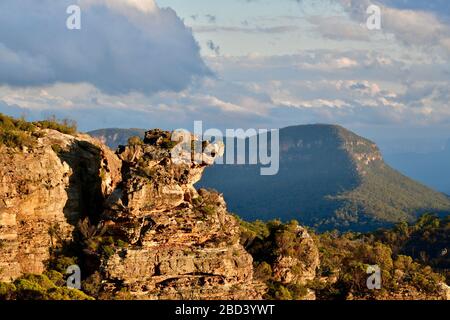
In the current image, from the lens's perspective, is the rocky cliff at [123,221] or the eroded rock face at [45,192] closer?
the eroded rock face at [45,192]

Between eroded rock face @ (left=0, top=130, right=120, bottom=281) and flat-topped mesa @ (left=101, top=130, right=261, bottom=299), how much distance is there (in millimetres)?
2437

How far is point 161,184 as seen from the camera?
42406mm

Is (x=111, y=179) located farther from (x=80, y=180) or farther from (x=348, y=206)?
(x=348, y=206)

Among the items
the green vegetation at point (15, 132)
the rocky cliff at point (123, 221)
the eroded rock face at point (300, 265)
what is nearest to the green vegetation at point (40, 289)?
the rocky cliff at point (123, 221)

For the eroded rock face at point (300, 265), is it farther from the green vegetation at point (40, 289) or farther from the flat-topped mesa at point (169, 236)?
the green vegetation at point (40, 289)

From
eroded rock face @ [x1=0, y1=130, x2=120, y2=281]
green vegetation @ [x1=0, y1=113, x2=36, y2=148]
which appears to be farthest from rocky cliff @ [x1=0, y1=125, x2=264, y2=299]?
green vegetation @ [x1=0, y1=113, x2=36, y2=148]

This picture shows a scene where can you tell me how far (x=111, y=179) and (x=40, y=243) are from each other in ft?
22.6

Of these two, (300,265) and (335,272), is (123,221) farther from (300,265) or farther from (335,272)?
(335,272)

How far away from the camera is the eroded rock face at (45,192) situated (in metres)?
39.5

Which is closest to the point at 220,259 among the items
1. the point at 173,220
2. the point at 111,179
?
the point at 173,220

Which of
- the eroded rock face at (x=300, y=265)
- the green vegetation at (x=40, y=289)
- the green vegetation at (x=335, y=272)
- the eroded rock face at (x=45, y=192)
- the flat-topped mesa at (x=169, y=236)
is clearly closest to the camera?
the green vegetation at (x=40, y=289)

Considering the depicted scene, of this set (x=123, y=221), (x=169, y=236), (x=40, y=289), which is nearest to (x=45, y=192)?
(x=123, y=221)

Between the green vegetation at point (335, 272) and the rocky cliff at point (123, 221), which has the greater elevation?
the rocky cliff at point (123, 221)

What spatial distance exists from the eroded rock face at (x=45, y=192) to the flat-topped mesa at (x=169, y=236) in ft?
8.00
